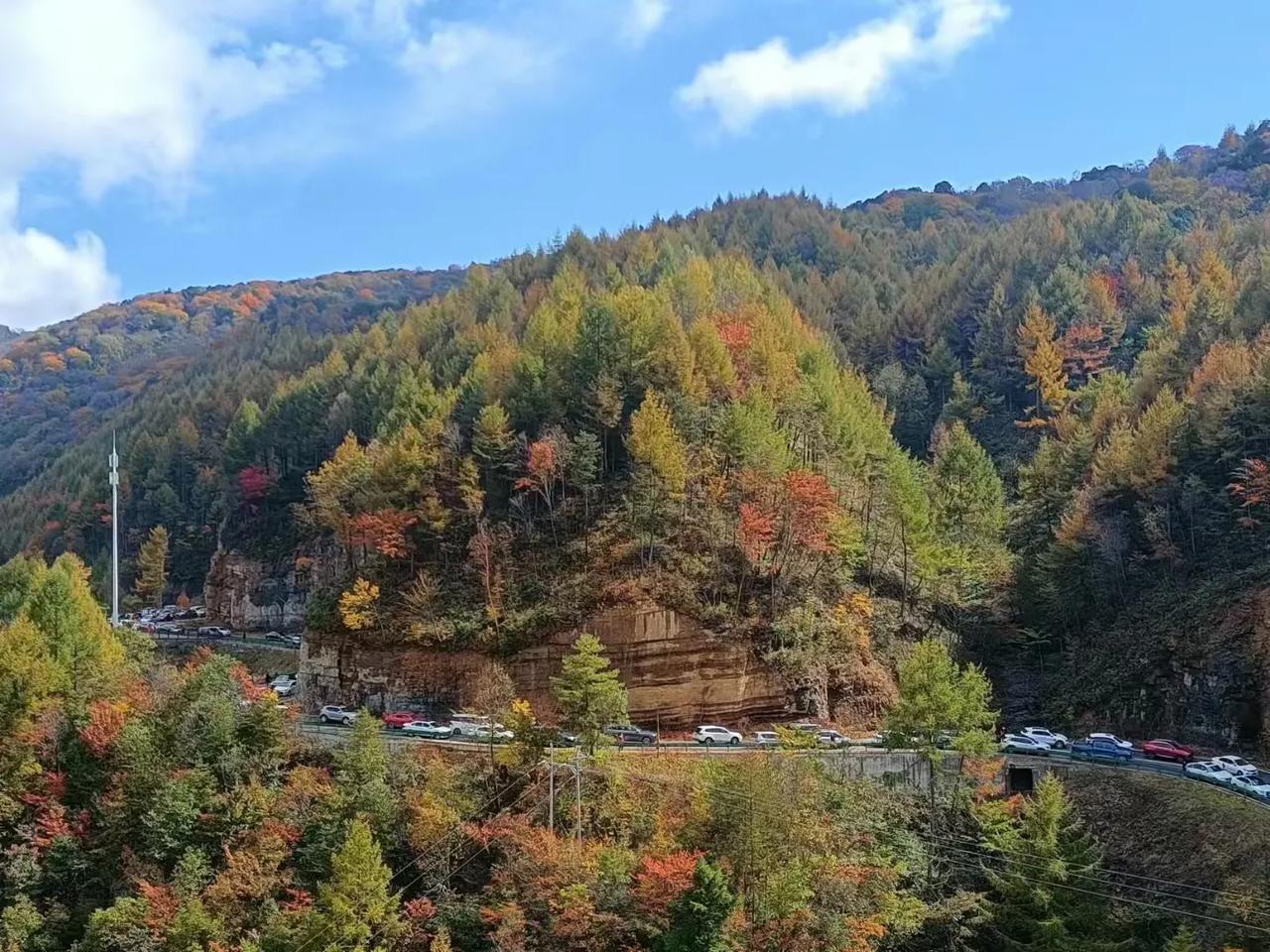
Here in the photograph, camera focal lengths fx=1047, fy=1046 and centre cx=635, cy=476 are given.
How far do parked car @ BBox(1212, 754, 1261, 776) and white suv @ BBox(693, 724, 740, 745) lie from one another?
63.4ft

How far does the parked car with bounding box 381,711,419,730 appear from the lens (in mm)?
50719

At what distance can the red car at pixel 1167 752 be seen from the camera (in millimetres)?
42844

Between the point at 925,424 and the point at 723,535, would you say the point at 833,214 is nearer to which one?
the point at 925,424

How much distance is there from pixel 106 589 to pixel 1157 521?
8514cm

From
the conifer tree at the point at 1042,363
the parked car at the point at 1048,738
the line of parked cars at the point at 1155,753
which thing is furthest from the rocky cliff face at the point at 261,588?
the conifer tree at the point at 1042,363

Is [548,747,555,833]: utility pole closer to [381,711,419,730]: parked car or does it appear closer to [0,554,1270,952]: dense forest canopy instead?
[0,554,1270,952]: dense forest canopy

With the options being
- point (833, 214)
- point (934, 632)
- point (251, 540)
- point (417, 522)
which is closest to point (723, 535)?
point (934, 632)

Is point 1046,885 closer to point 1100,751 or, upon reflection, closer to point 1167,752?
point 1100,751

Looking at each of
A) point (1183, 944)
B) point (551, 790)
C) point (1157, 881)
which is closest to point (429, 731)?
point (551, 790)

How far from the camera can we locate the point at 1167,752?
43000 mm

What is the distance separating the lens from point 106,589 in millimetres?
94250

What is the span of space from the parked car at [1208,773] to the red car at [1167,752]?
73 cm

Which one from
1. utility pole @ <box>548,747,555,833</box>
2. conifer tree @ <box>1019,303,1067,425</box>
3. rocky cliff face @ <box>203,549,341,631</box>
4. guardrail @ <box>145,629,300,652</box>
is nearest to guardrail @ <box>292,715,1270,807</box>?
utility pole @ <box>548,747,555,833</box>

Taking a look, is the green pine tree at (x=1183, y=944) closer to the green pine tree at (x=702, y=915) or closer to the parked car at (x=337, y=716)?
the green pine tree at (x=702, y=915)
